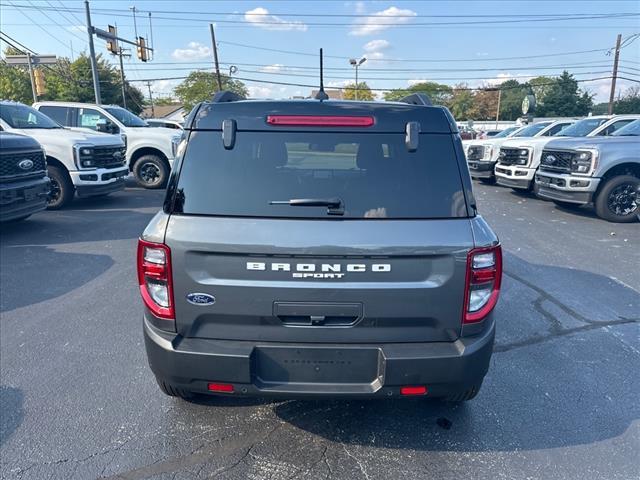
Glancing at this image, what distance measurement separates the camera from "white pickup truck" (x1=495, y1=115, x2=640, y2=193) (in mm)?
9844

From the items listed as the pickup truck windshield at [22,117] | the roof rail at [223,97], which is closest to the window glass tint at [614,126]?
the roof rail at [223,97]

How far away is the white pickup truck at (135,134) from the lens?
1189 centimetres

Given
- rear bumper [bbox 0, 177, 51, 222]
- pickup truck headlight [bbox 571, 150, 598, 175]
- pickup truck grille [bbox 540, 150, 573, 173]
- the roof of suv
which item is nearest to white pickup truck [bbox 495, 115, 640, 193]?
pickup truck grille [bbox 540, 150, 573, 173]

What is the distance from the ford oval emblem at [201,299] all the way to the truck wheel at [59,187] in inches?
342

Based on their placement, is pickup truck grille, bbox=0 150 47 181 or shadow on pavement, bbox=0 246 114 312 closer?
shadow on pavement, bbox=0 246 114 312

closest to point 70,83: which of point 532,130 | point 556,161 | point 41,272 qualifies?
point 532,130

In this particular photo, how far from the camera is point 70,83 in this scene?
42.9m

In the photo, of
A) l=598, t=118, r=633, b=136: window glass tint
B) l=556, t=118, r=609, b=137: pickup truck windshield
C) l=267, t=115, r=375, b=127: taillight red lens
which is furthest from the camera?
l=556, t=118, r=609, b=137: pickup truck windshield

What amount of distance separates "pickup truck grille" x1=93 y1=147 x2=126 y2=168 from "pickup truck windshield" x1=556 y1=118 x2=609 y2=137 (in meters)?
10.7

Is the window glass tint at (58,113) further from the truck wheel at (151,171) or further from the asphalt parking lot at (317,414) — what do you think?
the asphalt parking lot at (317,414)

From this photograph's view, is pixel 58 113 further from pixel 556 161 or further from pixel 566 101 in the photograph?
pixel 566 101

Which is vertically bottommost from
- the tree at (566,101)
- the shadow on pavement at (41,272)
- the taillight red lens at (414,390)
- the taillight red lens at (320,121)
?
the shadow on pavement at (41,272)

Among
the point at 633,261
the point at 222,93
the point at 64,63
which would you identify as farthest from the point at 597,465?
the point at 64,63

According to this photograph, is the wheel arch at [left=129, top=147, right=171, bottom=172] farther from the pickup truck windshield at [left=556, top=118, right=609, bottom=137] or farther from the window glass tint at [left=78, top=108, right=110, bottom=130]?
the pickup truck windshield at [left=556, top=118, right=609, bottom=137]
